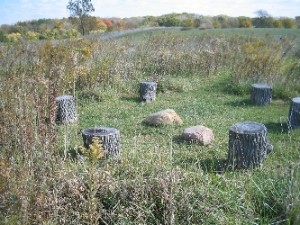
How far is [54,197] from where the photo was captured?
3094 millimetres

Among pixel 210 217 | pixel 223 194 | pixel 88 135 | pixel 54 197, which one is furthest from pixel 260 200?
pixel 88 135

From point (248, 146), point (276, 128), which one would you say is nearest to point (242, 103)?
point (276, 128)

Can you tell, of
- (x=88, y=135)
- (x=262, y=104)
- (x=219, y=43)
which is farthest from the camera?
(x=219, y=43)

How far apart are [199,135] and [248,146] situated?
1073 millimetres

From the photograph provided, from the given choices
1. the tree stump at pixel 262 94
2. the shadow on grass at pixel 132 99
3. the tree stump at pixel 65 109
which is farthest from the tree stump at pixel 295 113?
the tree stump at pixel 65 109

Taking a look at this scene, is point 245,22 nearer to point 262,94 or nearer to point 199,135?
point 262,94

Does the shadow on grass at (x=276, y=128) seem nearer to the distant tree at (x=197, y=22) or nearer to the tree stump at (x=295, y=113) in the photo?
the tree stump at (x=295, y=113)

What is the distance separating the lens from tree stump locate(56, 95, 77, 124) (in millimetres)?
6879

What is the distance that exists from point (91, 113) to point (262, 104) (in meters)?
3.59

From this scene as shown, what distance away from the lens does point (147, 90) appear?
8562 millimetres

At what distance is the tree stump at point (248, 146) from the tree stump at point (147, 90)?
3.95 m

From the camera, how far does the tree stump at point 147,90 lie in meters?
8.51

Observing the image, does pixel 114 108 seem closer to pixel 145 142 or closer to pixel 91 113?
pixel 91 113

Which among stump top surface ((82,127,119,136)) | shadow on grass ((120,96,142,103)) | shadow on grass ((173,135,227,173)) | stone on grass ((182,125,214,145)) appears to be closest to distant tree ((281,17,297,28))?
shadow on grass ((120,96,142,103))
